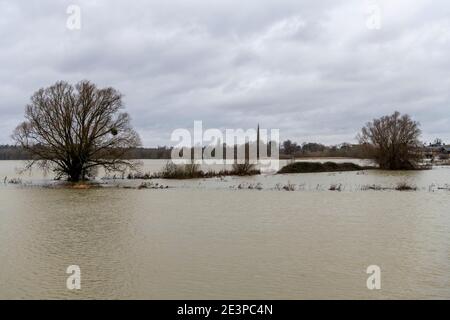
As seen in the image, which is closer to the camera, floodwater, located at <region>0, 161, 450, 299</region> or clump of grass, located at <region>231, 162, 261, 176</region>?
floodwater, located at <region>0, 161, 450, 299</region>

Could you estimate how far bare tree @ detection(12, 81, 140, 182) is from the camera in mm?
36844

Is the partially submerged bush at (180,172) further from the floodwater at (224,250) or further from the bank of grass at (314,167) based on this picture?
the floodwater at (224,250)

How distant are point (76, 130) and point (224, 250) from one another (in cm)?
2911

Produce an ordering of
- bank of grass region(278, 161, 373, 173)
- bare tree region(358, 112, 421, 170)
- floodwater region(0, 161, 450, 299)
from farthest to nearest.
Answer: bare tree region(358, 112, 421, 170)
bank of grass region(278, 161, 373, 173)
floodwater region(0, 161, 450, 299)

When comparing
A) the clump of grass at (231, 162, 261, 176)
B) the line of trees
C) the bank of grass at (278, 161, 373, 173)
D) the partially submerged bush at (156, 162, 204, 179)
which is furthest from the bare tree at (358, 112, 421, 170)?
the line of trees

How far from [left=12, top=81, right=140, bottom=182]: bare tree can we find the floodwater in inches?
609

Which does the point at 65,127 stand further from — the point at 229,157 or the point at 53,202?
the point at 229,157

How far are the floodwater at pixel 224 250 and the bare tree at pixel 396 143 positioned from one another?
47752 millimetres

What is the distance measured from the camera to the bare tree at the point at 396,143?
220ft

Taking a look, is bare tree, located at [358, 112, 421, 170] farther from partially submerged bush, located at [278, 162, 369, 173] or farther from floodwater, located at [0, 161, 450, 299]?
floodwater, located at [0, 161, 450, 299]

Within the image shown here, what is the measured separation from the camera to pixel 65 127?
36938 mm
